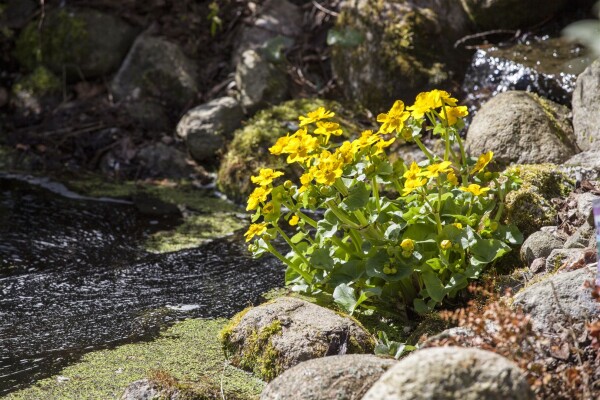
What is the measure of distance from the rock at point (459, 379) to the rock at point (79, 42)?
235 inches

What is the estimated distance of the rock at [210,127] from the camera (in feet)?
20.4

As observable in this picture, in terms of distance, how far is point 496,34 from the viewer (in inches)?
244

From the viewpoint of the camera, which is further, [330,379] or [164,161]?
[164,161]

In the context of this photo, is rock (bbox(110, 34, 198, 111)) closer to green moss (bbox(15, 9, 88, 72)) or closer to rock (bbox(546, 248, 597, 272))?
green moss (bbox(15, 9, 88, 72))

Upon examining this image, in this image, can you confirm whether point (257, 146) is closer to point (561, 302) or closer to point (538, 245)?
point (538, 245)

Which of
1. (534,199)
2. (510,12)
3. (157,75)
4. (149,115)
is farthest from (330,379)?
(157,75)

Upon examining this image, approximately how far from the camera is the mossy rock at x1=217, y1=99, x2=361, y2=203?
5.77 m

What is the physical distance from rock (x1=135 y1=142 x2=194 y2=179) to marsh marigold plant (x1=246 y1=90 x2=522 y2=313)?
3.07 metres

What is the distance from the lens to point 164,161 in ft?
20.9

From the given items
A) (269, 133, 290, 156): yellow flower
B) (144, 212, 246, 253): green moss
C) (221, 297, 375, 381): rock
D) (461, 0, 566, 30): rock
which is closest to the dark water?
(144, 212, 246, 253): green moss

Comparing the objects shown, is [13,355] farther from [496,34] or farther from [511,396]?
[496,34]

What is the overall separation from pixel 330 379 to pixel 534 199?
1601 millimetres

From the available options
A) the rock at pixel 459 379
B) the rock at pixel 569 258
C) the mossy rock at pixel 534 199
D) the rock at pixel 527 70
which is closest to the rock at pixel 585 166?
the mossy rock at pixel 534 199

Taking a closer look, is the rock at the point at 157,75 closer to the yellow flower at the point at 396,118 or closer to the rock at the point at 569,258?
the yellow flower at the point at 396,118
